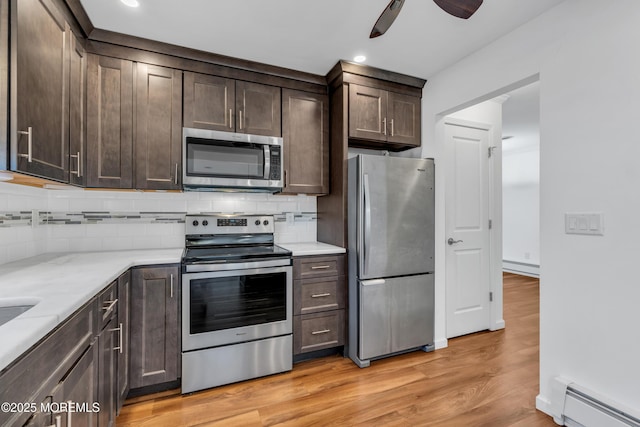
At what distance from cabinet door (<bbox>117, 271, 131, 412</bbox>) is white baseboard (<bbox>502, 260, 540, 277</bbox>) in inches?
257

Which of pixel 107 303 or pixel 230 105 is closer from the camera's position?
pixel 107 303

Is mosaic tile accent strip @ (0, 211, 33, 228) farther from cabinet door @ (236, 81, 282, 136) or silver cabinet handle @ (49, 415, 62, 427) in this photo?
cabinet door @ (236, 81, 282, 136)

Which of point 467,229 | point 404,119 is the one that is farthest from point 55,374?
point 467,229

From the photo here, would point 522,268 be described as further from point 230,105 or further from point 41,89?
point 41,89

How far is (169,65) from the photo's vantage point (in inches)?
88.5

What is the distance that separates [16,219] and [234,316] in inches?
58.1

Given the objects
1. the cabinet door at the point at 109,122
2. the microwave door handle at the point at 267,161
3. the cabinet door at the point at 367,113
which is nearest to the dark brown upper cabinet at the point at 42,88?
the cabinet door at the point at 109,122

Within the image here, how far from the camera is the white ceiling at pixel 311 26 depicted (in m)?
1.81

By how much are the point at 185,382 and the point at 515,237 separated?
6.53 m

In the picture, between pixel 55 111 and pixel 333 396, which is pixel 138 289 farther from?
pixel 333 396

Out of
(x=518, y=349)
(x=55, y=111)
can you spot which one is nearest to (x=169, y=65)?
(x=55, y=111)

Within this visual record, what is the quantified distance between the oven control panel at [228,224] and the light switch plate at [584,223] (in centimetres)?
218

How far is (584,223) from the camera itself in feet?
5.47

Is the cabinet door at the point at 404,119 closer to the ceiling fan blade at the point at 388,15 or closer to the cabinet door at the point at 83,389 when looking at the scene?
the ceiling fan blade at the point at 388,15
